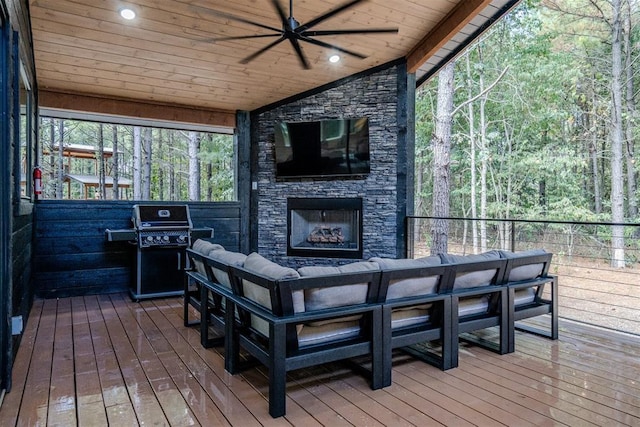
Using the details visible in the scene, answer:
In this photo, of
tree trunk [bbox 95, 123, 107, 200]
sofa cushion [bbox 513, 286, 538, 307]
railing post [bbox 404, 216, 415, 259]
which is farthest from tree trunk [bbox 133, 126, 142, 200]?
sofa cushion [bbox 513, 286, 538, 307]

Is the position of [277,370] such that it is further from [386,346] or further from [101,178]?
[101,178]

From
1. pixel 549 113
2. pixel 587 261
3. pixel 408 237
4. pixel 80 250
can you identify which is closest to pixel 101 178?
pixel 80 250

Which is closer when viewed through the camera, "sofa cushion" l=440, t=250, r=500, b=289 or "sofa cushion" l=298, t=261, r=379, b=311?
"sofa cushion" l=298, t=261, r=379, b=311

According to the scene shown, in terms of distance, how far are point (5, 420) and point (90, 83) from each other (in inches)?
157

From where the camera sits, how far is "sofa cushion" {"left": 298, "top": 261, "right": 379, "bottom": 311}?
2156 mm

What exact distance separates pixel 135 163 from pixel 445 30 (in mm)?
8262

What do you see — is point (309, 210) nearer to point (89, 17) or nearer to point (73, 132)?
point (89, 17)

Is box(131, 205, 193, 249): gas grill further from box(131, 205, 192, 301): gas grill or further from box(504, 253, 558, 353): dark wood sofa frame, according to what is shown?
box(504, 253, 558, 353): dark wood sofa frame

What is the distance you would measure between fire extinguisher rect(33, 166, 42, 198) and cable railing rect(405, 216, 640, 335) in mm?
4336

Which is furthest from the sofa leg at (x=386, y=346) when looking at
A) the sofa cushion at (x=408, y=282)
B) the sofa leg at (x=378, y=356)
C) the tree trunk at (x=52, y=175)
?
the tree trunk at (x=52, y=175)

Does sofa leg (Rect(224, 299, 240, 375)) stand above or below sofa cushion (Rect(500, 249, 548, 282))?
below

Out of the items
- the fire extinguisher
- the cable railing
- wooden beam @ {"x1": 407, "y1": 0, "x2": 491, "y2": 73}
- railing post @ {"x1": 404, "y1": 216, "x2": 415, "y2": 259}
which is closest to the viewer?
wooden beam @ {"x1": 407, "y1": 0, "x2": 491, "y2": 73}

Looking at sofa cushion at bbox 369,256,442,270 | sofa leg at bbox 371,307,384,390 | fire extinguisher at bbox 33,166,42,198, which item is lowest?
sofa leg at bbox 371,307,384,390

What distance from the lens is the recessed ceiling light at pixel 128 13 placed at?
11.2 ft
